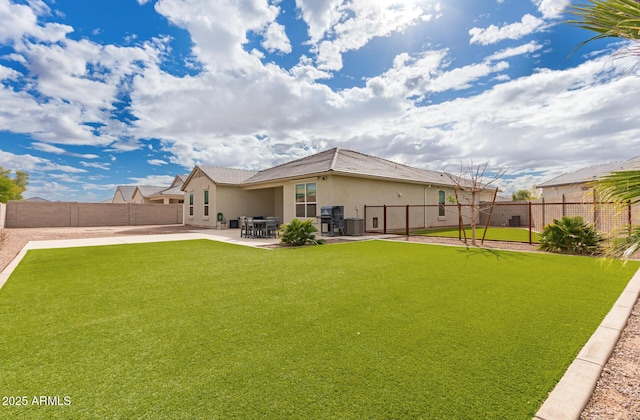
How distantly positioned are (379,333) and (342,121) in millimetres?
17961

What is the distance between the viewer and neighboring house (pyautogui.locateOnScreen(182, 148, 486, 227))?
47.2ft

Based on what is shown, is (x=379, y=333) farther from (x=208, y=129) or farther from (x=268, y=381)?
(x=208, y=129)

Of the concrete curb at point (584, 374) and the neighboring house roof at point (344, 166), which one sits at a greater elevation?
the neighboring house roof at point (344, 166)

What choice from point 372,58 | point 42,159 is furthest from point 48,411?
point 42,159

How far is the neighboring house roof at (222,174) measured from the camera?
19.5 meters

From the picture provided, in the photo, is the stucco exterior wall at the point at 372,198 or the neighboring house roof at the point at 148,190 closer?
the stucco exterior wall at the point at 372,198

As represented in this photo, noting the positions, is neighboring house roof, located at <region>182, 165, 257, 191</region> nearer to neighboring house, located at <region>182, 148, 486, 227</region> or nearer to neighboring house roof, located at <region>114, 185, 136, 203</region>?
neighboring house, located at <region>182, 148, 486, 227</region>

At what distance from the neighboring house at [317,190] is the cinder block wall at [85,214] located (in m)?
4.14

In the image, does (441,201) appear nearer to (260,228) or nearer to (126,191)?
(260,228)

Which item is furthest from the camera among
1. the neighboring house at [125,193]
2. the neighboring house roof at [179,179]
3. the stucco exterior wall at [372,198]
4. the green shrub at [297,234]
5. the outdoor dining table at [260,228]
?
the neighboring house at [125,193]

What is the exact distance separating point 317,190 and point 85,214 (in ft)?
67.5

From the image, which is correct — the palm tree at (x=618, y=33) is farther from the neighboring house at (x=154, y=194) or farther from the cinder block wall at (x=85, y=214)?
the neighboring house at (x=154, y=194)

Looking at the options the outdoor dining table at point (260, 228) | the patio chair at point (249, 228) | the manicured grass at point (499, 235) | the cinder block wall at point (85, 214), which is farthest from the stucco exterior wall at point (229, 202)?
the manicured grass at point (499, 235)

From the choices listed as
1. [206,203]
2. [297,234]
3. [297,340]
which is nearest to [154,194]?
[206,203]
